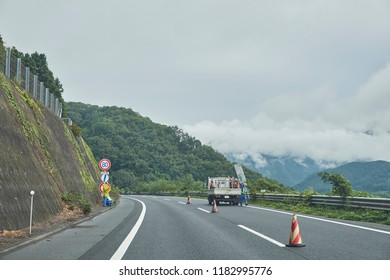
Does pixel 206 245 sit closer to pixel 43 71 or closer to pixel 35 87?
pixel 35 87

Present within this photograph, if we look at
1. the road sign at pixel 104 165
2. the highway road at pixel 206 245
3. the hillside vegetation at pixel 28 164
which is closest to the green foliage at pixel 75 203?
the hillside vegetation at pixel 28 164

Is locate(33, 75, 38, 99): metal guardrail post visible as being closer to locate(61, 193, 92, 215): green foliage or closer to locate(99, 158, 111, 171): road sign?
locate(99, 158, 111, 171): road sign

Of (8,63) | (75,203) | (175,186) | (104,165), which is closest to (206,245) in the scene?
(75,203)

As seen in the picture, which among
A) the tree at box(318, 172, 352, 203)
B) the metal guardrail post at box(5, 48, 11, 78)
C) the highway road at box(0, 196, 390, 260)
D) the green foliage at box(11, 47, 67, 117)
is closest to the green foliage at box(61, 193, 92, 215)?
the highway road at box(0, 196, 390, 260)

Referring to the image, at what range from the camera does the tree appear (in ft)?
62.6

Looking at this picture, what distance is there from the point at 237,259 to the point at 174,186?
226ft

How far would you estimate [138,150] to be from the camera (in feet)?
349

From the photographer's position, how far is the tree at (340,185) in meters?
19.1

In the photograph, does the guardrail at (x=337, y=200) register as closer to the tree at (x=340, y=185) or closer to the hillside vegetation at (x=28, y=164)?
the tree at (x=340, y=185)

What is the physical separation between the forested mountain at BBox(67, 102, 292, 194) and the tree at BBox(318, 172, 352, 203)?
7243cm

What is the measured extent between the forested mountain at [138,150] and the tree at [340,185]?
238ft

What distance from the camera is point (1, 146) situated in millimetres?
12188

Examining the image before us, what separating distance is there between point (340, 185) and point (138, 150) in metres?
90.2

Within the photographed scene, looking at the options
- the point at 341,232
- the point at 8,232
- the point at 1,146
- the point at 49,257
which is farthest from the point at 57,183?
the point at 341,232
